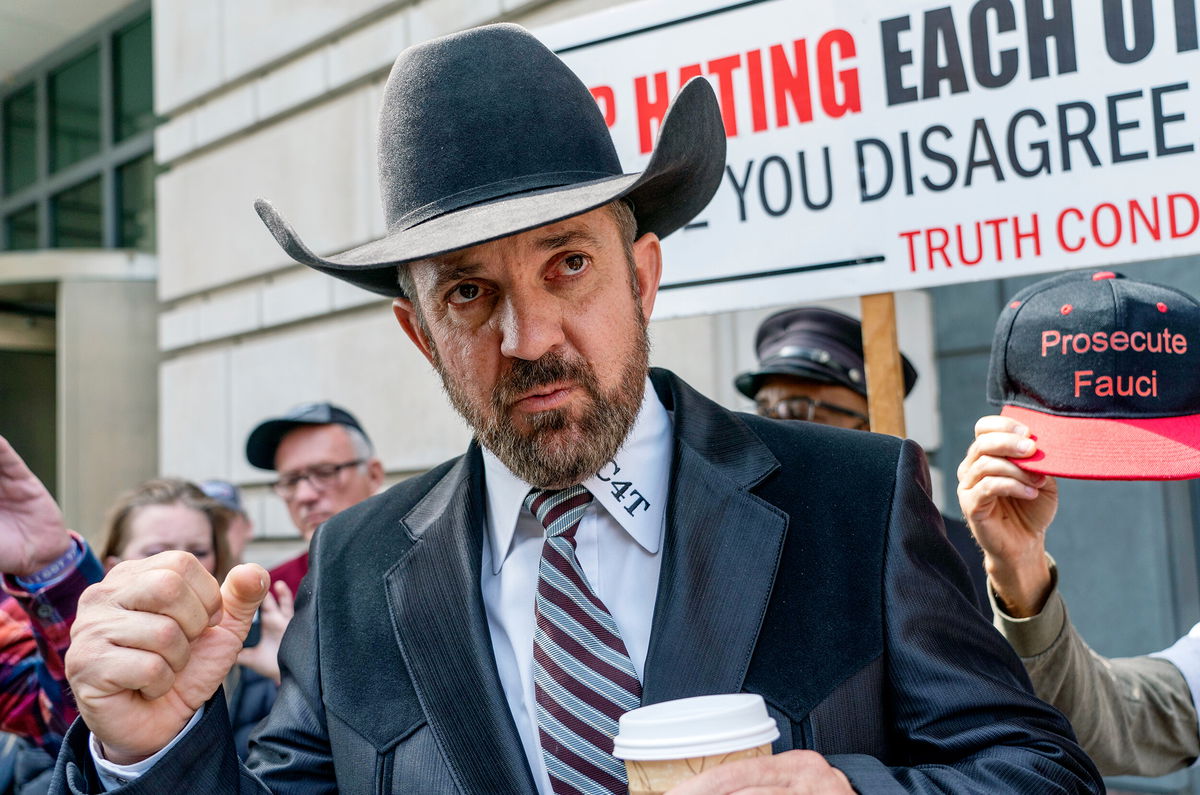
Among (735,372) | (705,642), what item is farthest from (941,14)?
(735,372)

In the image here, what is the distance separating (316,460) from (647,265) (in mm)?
2498

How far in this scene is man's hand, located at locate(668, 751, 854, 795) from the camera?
109cm

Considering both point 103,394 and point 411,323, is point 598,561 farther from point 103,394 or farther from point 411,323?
point 103,394

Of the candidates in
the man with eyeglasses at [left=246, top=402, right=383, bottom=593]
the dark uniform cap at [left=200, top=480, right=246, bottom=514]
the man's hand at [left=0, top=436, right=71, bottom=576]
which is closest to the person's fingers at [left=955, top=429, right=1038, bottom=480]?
the man's hand at [left=0, top=436, right=71, bottom=576]

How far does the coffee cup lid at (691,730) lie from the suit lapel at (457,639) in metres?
0.53

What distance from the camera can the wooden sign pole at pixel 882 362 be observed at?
2322mm

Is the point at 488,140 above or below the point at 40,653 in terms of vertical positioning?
above

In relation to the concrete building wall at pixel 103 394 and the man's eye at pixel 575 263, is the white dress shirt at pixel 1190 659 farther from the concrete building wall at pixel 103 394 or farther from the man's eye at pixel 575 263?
the concrete building wall at pixel 103 394

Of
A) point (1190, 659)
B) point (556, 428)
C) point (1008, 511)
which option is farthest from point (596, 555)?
point (1190, 659)

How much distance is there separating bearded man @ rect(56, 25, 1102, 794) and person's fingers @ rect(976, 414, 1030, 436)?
236 mm

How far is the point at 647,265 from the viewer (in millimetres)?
1994

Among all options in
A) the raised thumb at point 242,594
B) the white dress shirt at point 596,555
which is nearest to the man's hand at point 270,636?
the white dress shirt at point 596,555

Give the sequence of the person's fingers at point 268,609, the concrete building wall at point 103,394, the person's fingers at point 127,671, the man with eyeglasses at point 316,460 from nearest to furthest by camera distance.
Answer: the person's fingers at point 127,671 → the person's fingers at point 268,609 → the man with eyeglasses at point 316,460 → the concrete building wall at point 103,394

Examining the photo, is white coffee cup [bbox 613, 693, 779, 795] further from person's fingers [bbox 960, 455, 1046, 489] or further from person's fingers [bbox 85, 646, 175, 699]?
person's fingers [bbox 960, 455, 1046, 489]
